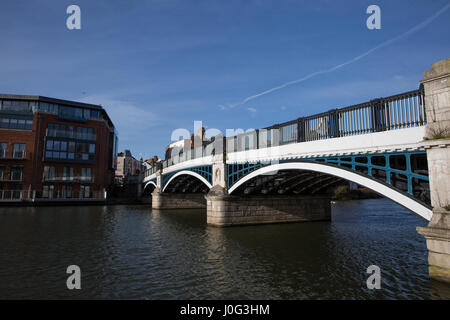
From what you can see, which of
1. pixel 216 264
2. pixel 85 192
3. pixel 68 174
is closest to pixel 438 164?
pixel 216 264

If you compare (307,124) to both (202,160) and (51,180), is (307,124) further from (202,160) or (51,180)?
(51,180)

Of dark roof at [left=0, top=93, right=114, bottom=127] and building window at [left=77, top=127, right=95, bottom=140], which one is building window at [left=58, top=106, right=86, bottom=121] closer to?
dark roof at [left=0, top=93, right=114, bottom=127]

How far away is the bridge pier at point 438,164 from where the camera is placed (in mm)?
9117

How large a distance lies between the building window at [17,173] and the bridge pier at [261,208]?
42.1 metres

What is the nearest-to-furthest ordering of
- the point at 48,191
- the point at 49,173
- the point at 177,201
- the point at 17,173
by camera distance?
1. the point at 177,201
2. the point at 17,173
3. the point at 48,191
4. the point at 49,173

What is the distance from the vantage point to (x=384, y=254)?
14828 millimetres

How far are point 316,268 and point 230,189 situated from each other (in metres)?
13.6

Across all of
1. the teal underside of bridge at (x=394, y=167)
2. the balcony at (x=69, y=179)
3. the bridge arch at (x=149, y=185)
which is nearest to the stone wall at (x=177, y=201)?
the bridge arch at (x=149, y=185)

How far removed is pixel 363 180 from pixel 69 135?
5561 centimetres

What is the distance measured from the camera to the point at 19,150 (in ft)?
170

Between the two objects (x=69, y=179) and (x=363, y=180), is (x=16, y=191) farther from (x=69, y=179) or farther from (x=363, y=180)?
(x=363, y=180)
